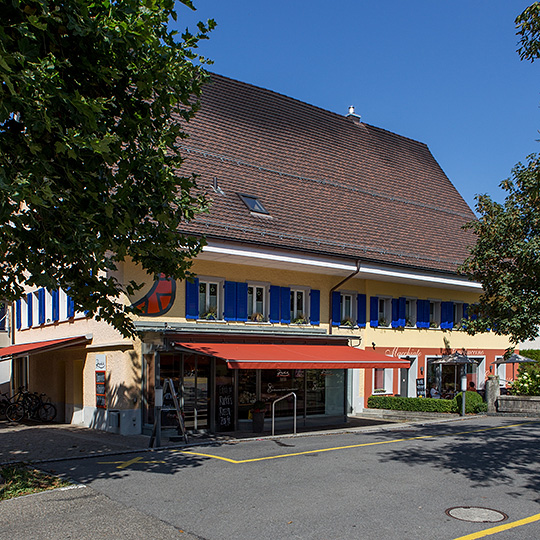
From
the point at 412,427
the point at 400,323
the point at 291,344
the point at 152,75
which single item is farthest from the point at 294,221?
the point at 152,75

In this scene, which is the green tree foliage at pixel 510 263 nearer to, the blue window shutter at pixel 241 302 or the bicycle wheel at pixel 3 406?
the blue window shutter at pixel 241 302

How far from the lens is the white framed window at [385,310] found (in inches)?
963

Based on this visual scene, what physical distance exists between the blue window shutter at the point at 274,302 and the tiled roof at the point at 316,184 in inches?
60.6

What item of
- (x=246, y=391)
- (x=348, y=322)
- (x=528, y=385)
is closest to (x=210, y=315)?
(x=246, y=391)

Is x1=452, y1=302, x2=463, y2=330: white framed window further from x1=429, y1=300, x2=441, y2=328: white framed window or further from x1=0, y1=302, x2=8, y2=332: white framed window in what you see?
x1=0, y1=302, x2=8, y2=332: white framed window

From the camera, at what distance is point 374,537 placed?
7.25 metres

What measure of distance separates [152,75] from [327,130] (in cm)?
2017

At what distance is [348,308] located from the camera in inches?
926

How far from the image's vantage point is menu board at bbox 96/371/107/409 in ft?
61.8

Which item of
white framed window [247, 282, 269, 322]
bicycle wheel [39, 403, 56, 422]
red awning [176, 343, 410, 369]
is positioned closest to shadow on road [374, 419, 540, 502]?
red awning [176, 343, 410, 369]

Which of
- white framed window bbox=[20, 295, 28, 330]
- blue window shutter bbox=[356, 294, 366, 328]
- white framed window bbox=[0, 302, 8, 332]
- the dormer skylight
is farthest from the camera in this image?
white framed window bbox=[0, 302, 8, 332]

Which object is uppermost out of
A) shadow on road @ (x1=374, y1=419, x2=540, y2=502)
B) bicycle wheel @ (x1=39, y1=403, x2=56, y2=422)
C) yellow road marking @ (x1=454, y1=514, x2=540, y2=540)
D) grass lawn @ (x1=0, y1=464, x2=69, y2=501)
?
yellow road marking @ (x1=454, y1=514, x2=540, y2=540)

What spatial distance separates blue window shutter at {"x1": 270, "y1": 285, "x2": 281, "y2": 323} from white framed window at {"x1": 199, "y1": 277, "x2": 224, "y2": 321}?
6.23 ft

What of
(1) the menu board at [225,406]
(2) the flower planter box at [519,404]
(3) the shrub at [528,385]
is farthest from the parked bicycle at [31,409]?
(3) the shrub at [528,385]
